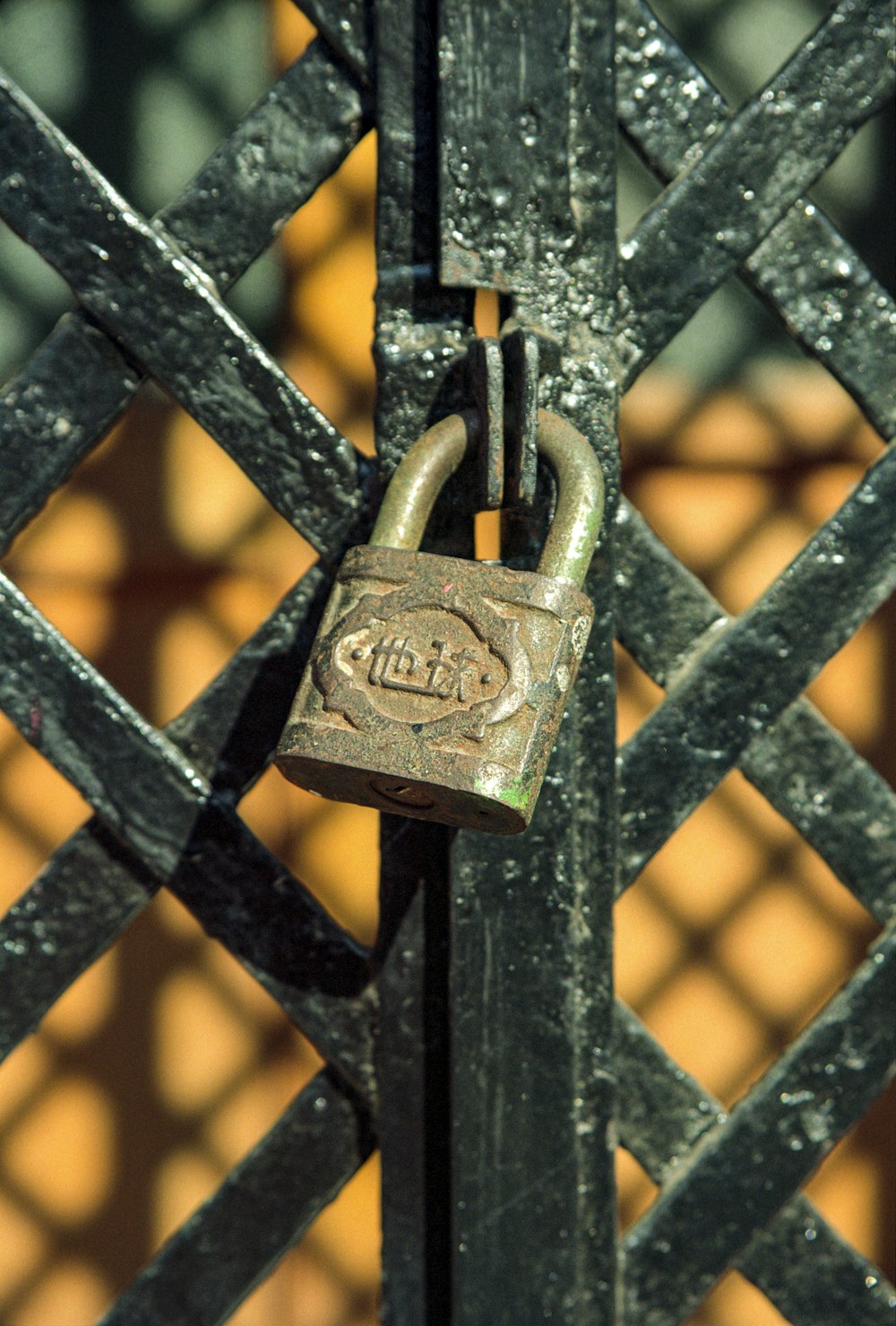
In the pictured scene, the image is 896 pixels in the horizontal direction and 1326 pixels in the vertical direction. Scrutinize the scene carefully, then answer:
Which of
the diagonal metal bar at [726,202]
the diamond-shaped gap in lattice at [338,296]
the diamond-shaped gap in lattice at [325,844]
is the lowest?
the diamond-shaped gap in lattice at [325,844]

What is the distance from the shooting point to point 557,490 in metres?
0.52

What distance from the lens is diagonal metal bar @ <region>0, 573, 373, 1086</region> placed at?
61 centimetres

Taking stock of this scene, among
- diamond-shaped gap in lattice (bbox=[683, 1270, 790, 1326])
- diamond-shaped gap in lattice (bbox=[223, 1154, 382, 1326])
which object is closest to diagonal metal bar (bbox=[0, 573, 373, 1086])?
diamond-shaped gap in lattice (bbox=[223, 1154, 382, 1326])

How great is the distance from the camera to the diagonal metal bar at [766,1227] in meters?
0.64

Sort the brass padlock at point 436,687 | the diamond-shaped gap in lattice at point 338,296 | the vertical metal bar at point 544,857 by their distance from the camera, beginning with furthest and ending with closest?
the diamond-shaped gap in lattice at point 338,296, the vertical metal bar at point 544,857, the brass padlock at point 436,687

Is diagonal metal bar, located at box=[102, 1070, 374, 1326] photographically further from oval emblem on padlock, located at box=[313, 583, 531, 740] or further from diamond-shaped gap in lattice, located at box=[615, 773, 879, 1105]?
diamond-shaped gap in lattice, located at box=[615, 773, 879, 1105]

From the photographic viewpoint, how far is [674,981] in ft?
3.60

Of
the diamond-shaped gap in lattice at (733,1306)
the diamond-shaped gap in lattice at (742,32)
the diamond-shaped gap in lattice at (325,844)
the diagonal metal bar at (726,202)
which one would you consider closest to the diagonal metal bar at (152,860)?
the diagonal metal bar at (726,202)

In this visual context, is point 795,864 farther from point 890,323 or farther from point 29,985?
point 29,985

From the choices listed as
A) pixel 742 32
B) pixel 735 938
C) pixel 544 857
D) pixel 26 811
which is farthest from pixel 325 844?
pixel 742 32

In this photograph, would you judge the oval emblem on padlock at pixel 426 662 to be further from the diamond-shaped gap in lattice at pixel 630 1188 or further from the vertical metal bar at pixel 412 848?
the diamond-shaped gap in lattice at pixel 630 1188

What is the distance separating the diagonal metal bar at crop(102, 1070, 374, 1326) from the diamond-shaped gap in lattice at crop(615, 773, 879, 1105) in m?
0.50

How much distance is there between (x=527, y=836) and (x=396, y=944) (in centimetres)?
9

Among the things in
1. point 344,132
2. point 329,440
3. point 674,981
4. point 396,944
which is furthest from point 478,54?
point 674,981
